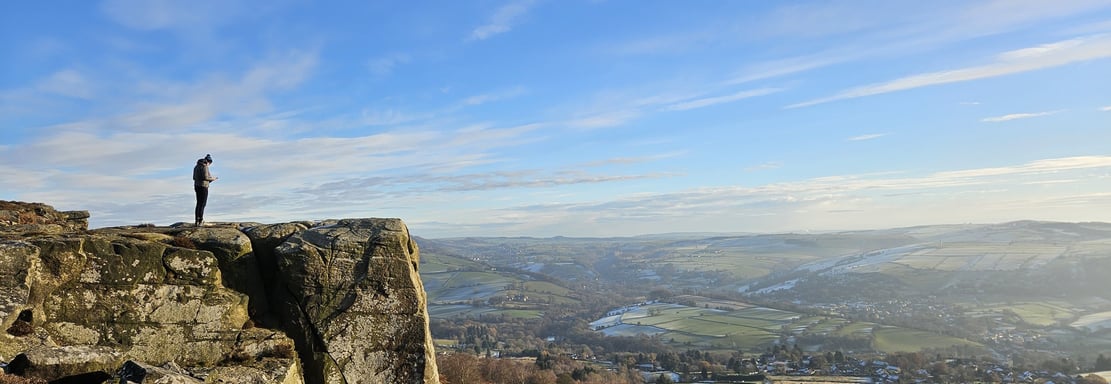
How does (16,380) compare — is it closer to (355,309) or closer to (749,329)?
(355,309)

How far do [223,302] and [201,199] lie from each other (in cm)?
631

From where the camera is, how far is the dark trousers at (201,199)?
70.0 feet

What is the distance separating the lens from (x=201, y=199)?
21.5m

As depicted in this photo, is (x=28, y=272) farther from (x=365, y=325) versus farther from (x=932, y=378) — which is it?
(x=932, y=378)

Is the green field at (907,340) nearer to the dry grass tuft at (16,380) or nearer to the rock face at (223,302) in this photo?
the rock face at (223,302)

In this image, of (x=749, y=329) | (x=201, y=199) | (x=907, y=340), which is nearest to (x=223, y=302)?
(x=201, y=199)

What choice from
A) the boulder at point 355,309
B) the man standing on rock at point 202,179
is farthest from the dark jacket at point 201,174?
the boulder at point 355,309

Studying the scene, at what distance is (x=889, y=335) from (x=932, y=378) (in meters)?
40.0

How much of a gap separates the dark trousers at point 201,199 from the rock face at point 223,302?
6.31ft

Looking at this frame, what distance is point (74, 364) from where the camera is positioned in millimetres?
13500

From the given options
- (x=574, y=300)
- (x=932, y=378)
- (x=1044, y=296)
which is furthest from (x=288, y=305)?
(x=1044, y=296)

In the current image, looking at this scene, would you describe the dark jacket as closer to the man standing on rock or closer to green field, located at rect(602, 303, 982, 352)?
the man standing on rock

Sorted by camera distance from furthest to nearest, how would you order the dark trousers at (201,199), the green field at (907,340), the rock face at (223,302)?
the green field at (907,340) → the dark trousers at (201,199) → the rock face at (223,302)

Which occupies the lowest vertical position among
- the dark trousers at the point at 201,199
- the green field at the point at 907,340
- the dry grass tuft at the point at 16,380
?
the green field at the point at 907,340
